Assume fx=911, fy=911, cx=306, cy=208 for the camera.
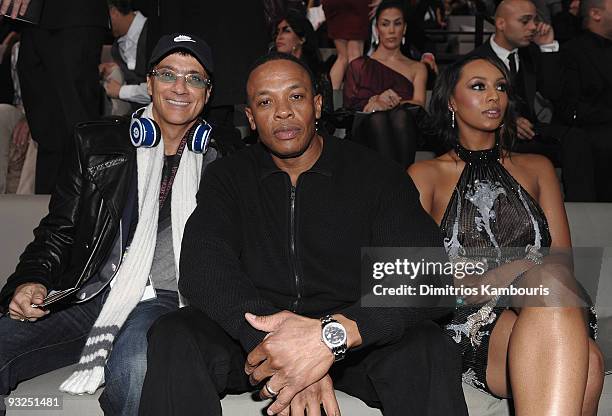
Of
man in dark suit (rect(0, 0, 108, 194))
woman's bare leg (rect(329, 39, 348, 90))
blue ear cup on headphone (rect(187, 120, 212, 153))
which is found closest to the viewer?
blue ear cup on headphone (rect(187, 120, 212, 153))

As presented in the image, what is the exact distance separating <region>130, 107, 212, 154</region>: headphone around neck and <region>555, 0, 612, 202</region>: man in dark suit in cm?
245

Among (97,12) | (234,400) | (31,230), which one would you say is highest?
(97,12)

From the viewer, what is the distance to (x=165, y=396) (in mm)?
2275

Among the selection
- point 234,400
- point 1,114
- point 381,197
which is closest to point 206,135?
point 381,197

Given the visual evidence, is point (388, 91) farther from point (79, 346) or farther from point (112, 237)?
point (79, 346)

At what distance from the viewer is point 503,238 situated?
3010mm

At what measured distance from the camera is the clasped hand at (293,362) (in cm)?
226

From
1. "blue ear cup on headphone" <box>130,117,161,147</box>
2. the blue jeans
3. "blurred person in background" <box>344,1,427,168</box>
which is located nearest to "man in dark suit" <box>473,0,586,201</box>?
"blurred person in background" <box>344,1,427,168</box>

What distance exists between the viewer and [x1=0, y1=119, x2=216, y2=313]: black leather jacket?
281 centimetres

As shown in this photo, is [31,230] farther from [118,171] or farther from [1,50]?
[1,50]

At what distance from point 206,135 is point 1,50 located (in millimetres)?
3405

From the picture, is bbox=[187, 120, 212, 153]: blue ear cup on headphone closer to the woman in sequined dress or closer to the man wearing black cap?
the man wearing black cap

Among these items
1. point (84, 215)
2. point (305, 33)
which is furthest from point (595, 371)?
point (305, 33)

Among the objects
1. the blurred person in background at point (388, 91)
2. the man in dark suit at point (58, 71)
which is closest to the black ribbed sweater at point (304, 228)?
the man in dark suit at point (58, 71)
